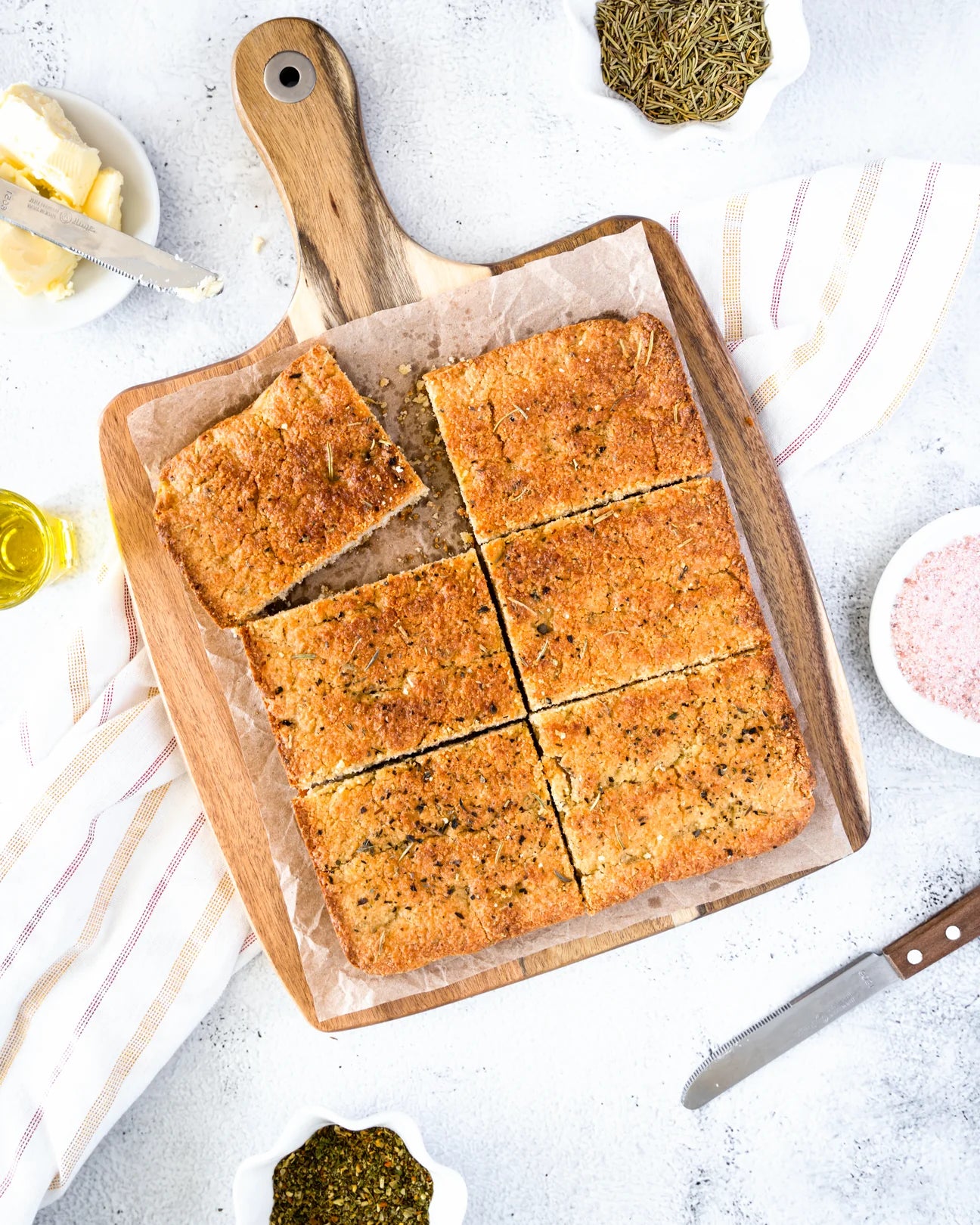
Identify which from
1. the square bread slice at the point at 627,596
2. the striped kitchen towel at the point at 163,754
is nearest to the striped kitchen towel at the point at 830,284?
the striped kitchen towel at the point at 163,754

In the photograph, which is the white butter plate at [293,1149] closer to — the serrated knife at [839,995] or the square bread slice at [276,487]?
the serrated knife at [839,995]

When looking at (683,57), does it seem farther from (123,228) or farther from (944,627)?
(944,627)

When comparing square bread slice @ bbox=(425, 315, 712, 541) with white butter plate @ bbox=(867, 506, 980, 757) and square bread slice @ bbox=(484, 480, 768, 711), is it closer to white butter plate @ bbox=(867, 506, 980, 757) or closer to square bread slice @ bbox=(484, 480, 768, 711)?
square bread slice @ bbox=(484, 480, 768, 711)

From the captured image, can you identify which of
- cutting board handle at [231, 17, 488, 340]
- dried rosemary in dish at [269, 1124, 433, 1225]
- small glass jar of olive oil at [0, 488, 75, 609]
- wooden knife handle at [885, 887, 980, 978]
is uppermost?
cutting board handle at [231, 17, 488, 340]

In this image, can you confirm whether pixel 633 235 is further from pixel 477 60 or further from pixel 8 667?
pixel 8 667

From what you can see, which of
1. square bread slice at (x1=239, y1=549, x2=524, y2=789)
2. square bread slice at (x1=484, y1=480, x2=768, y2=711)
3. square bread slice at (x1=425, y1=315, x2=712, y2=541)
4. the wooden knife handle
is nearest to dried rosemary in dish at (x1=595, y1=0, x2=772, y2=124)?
square bread slice at (x1=425, y1=315, x2=712, y2=541)

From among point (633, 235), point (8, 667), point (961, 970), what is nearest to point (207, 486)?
point (8, 667)
